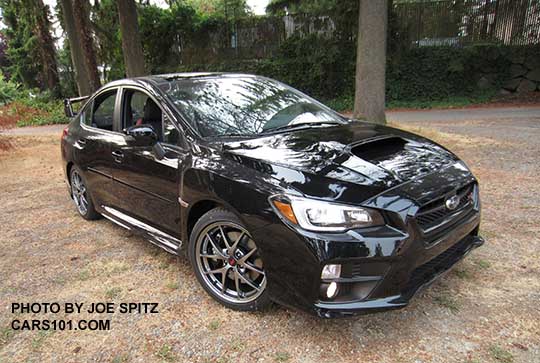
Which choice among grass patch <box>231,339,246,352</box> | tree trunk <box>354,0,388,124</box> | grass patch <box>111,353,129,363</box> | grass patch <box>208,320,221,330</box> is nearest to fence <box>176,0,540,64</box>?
tree trunk <box>354,0,388,124</box>

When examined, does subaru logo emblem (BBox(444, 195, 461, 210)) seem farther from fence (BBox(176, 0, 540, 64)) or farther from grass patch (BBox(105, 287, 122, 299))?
fence (BBox(176, 0, 540, 64))

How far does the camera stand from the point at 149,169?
10.7ft

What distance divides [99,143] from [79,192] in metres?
1.13

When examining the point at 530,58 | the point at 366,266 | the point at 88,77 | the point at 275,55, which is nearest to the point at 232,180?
the point at 366,266

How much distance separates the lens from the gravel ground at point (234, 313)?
94.5 inches

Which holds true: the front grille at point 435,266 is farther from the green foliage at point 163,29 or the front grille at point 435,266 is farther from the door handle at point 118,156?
the green foliage at point 163,29

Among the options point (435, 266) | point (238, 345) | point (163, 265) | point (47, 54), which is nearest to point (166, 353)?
point (238, 345)

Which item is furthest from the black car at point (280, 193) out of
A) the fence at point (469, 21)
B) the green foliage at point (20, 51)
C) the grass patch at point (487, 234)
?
the green foliage at point (20, 51)

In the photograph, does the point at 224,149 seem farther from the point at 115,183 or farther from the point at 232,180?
the point at 115,183

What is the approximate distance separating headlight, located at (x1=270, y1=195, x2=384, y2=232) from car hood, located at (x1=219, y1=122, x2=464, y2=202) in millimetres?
56

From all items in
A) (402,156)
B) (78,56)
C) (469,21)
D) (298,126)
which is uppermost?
(469,21)

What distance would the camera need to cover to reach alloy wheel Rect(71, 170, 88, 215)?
15.4ft

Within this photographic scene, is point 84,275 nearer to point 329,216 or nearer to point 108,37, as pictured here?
point 329,216

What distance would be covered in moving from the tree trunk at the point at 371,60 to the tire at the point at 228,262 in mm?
5843
